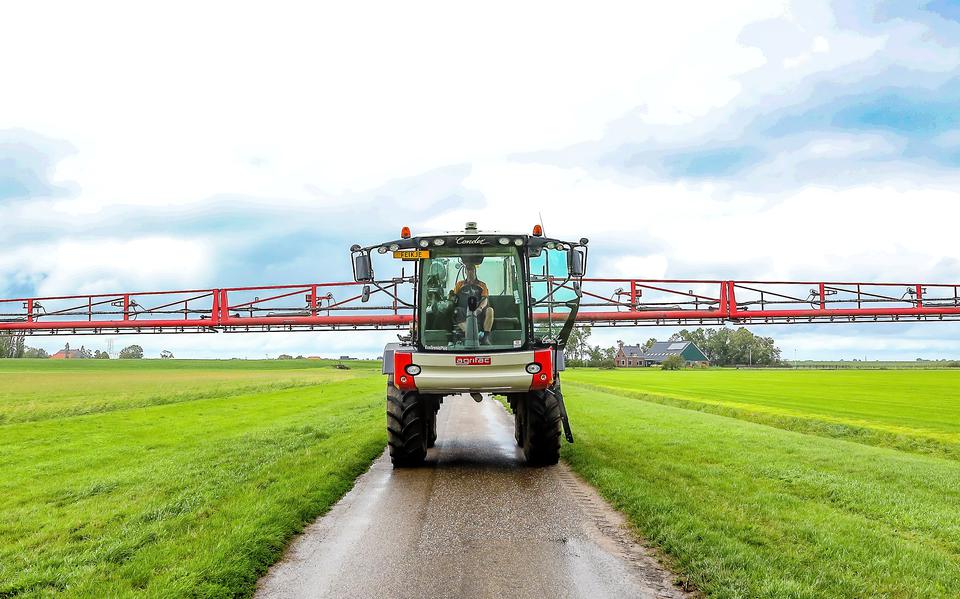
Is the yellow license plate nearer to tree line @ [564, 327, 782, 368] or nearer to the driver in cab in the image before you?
the driver in cab

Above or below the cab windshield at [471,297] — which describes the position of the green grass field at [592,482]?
below

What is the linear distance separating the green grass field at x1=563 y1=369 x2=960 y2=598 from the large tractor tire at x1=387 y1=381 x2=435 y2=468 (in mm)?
2685

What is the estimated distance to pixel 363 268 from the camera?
32.7ft

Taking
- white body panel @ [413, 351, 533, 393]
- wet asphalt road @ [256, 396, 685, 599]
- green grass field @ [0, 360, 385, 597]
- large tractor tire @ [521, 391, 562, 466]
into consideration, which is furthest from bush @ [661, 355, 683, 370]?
wet asphalt road @ [256, 396, 685, 599]

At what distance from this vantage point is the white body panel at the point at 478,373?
984cm

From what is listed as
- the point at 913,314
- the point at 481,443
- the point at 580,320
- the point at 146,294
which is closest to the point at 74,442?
the point at 481,443

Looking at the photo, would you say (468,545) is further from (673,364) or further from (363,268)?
(673,364)

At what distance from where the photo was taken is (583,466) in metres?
10.6

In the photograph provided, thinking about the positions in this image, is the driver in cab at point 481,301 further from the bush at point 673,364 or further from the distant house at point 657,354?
the distant house at point 657,354

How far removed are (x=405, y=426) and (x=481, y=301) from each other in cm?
235

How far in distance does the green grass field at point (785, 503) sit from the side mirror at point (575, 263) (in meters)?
3.01

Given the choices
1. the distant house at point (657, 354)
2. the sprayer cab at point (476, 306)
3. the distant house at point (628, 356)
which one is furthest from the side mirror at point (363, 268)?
the distant house at point (628, 356)

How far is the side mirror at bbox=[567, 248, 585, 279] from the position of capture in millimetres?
9930

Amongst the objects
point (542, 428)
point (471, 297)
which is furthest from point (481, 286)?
point (542, 428)
